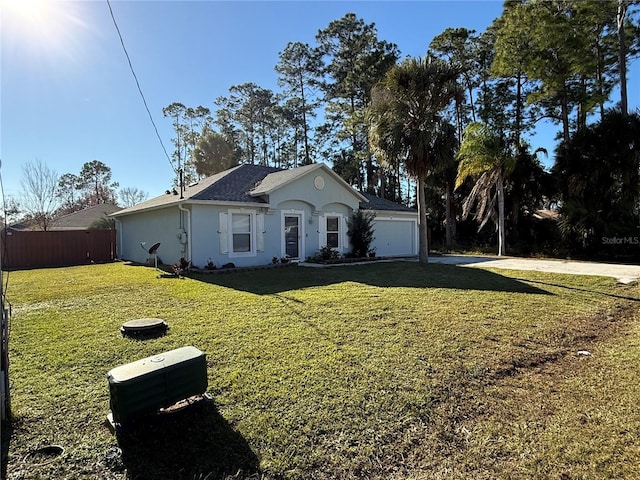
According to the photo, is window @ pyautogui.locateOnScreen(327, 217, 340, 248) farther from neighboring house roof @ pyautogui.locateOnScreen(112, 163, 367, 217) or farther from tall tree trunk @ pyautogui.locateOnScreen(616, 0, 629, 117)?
tall tree trunk @ pyautogui.locateOnScreen(616, 0, 629, 117)

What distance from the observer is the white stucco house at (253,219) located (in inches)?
497

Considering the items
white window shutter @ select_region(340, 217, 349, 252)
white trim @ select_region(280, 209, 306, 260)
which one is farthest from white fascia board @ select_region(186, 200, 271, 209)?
white window shutter @ select_region(340, 217, 349, 252)

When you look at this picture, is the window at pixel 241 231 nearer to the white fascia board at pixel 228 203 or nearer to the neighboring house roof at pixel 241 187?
the white fascia board at pixel 228 203

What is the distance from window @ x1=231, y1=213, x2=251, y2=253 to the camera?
13.3 metres

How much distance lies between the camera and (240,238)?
13438 millimetres

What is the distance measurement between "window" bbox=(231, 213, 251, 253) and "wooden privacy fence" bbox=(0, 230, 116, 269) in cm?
1007

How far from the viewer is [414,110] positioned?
13633 mm

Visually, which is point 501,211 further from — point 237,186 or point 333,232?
point 237,186

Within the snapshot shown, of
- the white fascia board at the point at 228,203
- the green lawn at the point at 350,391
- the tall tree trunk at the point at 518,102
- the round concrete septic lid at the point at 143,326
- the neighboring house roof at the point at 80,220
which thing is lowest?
the green lawn at the point at 350,391

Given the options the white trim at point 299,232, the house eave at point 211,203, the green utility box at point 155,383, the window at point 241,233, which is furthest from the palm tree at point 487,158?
the green utility box at point 155,383

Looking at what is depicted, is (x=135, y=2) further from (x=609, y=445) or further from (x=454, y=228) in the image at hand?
(x=454, y=228)

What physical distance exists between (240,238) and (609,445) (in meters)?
12.0

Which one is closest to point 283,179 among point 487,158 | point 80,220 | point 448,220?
point 487,158

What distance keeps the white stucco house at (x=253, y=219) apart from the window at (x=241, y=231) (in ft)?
0.12
